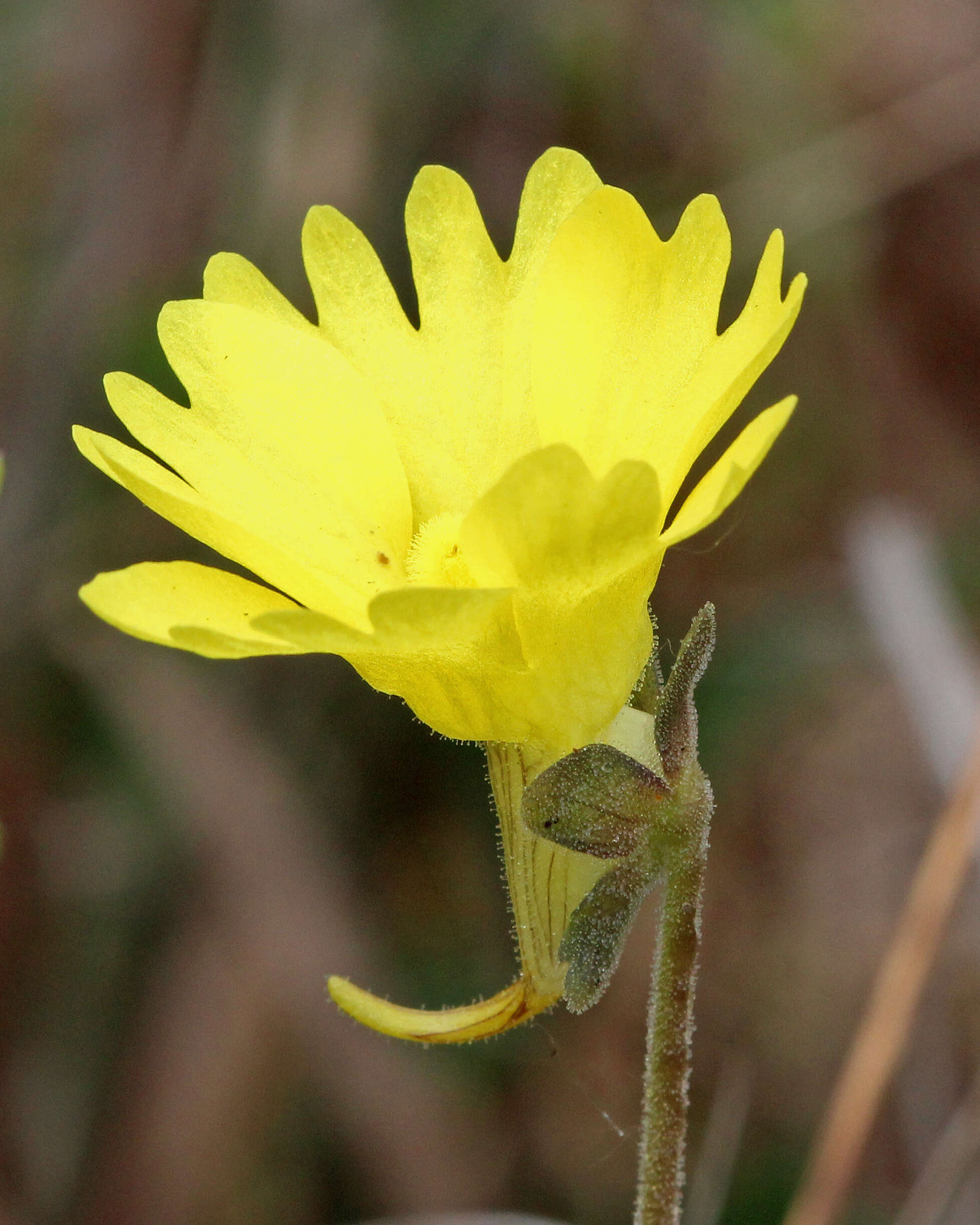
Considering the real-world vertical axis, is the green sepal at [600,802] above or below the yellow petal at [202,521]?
below

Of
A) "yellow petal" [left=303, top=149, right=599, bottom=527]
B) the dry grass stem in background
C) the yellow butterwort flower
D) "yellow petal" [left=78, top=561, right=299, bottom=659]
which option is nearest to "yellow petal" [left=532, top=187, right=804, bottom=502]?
the yellow butterwort flower

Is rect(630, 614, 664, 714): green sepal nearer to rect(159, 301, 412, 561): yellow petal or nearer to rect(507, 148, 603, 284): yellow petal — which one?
rect(159, 301, 412, 561): yellow petal

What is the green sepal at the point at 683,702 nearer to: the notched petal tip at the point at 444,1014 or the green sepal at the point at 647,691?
the green sepal at the point at 647,691

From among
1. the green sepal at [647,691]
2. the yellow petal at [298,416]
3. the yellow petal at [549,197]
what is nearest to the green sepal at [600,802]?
the green sepal at [647,691]

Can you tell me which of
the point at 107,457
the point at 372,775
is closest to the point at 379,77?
the point at 372,775

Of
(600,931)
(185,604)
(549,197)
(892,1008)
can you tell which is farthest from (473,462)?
(892,1008)
